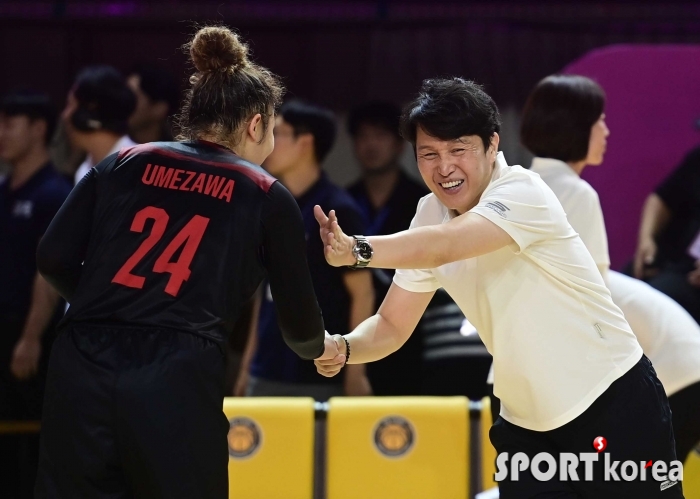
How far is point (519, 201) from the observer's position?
2514mm

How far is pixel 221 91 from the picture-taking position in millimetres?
2473

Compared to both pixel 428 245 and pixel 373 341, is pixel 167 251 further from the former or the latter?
pixel 373 341

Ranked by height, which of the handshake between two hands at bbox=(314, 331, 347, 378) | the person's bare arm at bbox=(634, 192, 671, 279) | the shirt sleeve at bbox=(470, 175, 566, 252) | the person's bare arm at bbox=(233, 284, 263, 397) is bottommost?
the person's bare arm at bbox=(233, 284, 263, 397)

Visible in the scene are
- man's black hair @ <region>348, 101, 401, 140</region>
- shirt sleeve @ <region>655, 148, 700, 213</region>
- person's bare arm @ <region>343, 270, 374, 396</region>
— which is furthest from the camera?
man's black hair @ <region>348, 101, 401, 140</region>

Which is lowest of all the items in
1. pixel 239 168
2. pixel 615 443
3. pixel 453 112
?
pixel 615 443

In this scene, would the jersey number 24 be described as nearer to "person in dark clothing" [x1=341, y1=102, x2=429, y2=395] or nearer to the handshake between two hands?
the handshake between two hands

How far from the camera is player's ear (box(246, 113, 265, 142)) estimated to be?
8.23 ft

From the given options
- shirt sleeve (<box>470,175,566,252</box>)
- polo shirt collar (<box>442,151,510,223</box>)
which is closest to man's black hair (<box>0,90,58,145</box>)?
polo shirt collar (<box>442,151,510,223</box>)

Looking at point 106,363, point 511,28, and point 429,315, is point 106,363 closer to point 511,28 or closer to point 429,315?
point 429,315

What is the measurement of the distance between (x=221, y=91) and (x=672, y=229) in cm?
349

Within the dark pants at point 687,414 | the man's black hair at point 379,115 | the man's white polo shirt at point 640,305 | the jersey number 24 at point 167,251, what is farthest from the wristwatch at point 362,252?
the man's black hair at point 379,115

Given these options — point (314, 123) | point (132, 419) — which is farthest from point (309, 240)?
point (132, 419)

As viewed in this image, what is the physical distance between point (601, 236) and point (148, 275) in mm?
1543

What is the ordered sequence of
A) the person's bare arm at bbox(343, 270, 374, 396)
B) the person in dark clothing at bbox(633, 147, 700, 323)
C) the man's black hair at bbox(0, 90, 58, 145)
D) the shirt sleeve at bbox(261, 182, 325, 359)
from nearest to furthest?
the shirt sleeve at bbox(261, 182, 325, 359), the person's bare arm at bbox(343, 270, 374, 396), the person in dark clothing at bbox(633, 147, 700, 323), the man's black hair at bbox(0, 90, 58, 145)
